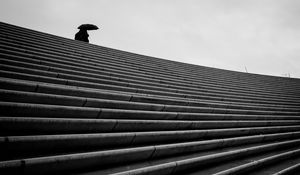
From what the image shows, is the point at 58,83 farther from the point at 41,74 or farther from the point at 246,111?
the point at 246,111

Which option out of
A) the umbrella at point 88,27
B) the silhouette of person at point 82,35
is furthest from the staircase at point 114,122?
the umbrella at point 88,27

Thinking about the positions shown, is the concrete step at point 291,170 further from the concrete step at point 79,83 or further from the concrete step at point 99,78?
the concrete step at point 99,78

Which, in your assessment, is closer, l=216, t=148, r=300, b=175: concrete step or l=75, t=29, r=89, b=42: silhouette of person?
l=216, t=148, r=300, b=175: concrete step

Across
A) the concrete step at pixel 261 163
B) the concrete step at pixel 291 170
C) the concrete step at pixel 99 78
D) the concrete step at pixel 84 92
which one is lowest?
the concrete step at pixel 291 170

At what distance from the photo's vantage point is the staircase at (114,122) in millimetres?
1567

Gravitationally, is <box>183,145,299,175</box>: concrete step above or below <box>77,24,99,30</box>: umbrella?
below

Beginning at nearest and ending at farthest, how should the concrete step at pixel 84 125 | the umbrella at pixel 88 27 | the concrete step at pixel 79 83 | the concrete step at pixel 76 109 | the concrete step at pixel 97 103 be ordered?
the concrete step at pixel 84 125 → the concrete step at pixel 76 109 → the concrete step at pixel 97 103 → the concrete step at pixel 79 83 → the umbrella at pixel 88 27

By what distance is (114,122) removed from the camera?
2.16 meters

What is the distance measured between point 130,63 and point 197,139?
305 cm

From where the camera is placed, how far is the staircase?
1567mm

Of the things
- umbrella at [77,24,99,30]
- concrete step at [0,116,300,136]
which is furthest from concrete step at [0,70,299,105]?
umbrella at [77,24,99,30]

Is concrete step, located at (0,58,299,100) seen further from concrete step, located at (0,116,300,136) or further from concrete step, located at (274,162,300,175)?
concrete step, located at (274,162,300,175)

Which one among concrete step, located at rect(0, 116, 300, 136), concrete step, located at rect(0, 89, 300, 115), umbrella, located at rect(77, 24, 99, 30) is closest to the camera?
concrete step, located at rect(0, 116, 300, 136)

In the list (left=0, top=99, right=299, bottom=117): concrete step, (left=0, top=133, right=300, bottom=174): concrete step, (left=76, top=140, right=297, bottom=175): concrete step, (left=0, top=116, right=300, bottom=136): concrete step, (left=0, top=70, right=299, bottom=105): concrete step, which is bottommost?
(left=76, top=140, right=297, bottom=175): concrete step
